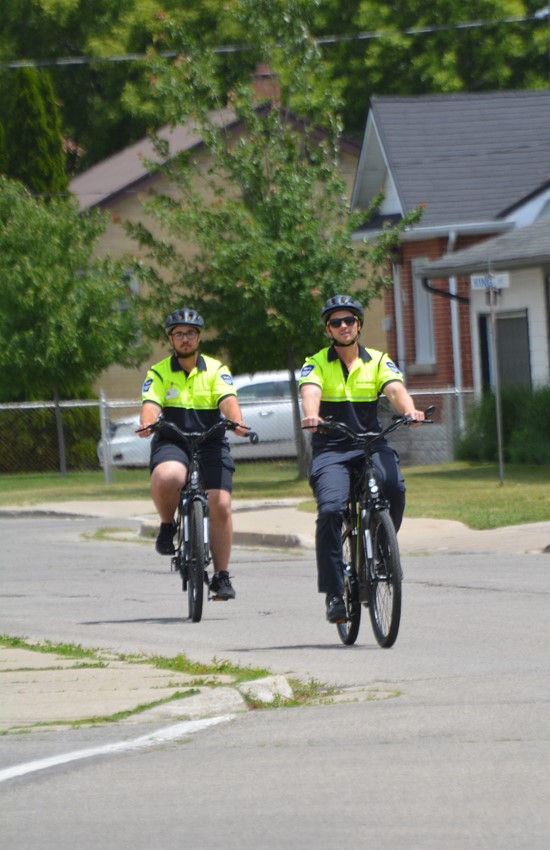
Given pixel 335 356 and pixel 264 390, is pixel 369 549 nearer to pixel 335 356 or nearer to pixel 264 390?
pixel 335 356

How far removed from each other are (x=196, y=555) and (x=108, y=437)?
798 inches

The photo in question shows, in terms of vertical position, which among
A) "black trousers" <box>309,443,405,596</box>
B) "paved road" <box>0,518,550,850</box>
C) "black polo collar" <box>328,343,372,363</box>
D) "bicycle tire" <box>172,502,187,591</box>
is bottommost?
"paved road" <box>0,518,550,850</box>

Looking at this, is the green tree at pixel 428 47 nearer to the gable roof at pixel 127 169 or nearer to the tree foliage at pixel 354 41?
the tree foliage at pixel 354 41

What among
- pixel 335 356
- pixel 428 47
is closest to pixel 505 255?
pixel 335 356

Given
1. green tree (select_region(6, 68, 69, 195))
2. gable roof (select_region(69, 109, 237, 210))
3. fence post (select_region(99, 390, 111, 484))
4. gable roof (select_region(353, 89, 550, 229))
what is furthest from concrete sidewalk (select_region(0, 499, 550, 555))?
gable roof (select_region(69, 109, 237, 210))

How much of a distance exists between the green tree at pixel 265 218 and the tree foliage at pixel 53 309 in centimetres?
724

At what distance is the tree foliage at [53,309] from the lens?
35.4m

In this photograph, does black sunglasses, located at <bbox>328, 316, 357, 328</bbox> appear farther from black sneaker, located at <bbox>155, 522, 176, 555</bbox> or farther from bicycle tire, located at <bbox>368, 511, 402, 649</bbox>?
black sneaker, located at <bbox>155, 522, 176, 555</bbox>

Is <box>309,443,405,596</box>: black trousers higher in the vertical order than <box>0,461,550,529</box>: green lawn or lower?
higher

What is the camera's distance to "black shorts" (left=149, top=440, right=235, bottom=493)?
1154 cm

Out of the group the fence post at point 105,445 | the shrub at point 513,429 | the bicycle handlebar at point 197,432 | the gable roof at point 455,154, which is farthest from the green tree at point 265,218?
the bicycle handlebar at point 197,432

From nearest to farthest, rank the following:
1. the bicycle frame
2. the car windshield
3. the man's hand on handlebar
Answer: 1. the bicycle frame
2. the man's hand on handlebar
3. the car windshield

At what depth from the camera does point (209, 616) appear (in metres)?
12.0

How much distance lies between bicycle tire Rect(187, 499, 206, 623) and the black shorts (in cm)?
22
